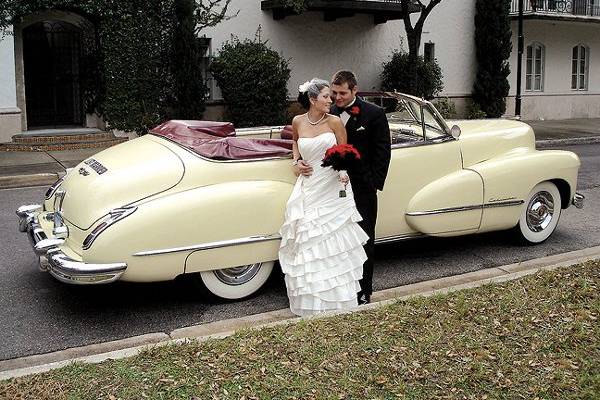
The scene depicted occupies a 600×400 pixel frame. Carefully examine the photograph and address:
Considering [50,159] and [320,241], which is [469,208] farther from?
[50,159]

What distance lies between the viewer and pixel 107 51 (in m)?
17.0

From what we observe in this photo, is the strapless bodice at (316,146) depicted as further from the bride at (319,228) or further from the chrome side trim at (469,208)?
the chrome side trim at (469,208)

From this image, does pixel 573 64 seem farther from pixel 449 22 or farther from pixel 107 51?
pixel 107 51

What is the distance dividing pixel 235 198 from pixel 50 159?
979cm

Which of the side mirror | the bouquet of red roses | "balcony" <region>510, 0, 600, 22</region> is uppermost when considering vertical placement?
"balcony" <region>510, 0, 600, 22</region>

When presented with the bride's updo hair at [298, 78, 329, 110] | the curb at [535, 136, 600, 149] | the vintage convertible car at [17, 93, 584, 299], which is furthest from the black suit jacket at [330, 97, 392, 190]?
the curb at [535, 136, 600, 149]

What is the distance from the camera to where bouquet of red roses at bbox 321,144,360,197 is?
527 centimetres

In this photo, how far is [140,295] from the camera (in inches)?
236

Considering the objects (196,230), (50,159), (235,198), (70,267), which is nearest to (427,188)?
(235,198)

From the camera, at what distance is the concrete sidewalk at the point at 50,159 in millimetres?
12188

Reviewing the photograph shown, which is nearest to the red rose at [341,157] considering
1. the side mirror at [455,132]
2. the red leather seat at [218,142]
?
the red leather seat at [218,142]

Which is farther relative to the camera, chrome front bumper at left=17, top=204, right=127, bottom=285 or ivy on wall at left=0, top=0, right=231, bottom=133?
ivy on wall at left=0, top=0, right=231, bottom=133

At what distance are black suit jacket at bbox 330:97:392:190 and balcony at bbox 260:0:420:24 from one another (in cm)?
1335

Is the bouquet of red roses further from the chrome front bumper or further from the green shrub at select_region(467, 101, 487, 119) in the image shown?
the green shrub at select_region(467, 101, 487, 119)
